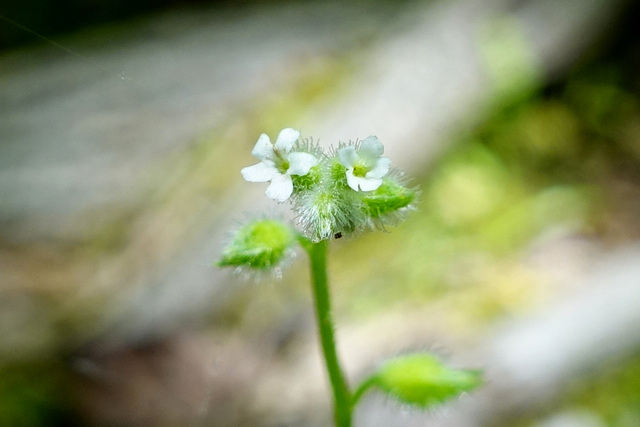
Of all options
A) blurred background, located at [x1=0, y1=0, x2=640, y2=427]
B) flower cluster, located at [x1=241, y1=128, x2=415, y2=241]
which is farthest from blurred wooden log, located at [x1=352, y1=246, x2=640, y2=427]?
flower cluster, located at [x1=241, y1=128, x2=415, y2=241]

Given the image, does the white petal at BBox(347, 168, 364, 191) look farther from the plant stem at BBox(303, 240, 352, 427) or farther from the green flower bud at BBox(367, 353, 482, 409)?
the green flower bud at BBox(367, 353, 482, 409)

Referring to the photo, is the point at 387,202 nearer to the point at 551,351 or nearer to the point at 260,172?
the point at 260,172

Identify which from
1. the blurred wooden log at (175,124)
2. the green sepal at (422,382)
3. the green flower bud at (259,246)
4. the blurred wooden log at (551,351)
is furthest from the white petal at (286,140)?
the blurred wooden log at (175,124)

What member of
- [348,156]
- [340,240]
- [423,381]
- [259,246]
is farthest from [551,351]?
[348,156]

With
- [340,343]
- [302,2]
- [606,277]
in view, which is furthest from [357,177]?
[302,2]

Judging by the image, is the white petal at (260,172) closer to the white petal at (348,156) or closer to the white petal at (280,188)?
the white petal at (280,188)

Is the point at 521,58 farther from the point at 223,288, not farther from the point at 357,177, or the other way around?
the point at 357,177
